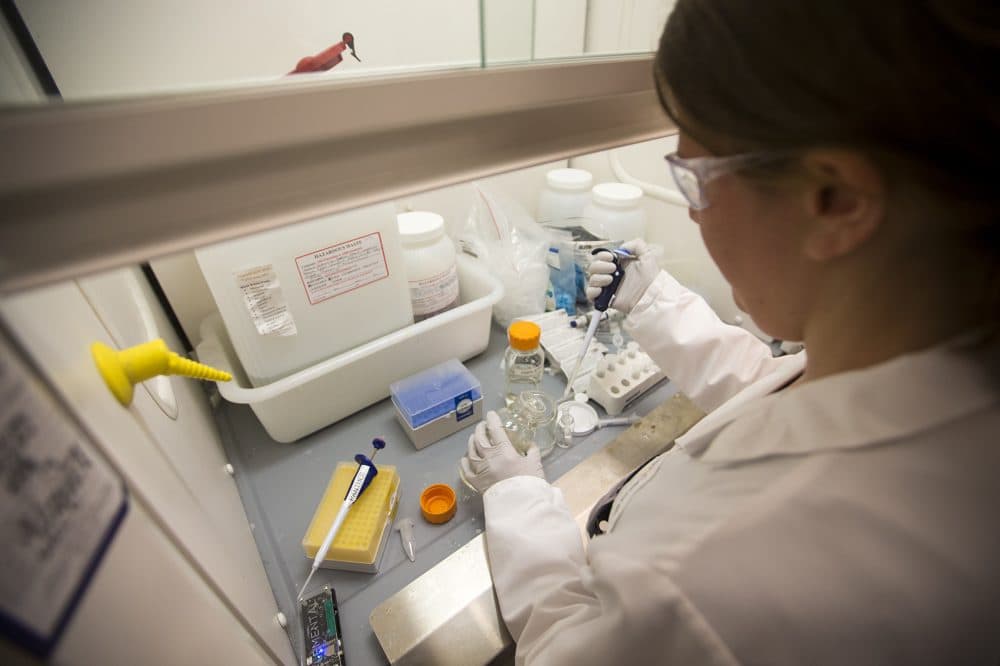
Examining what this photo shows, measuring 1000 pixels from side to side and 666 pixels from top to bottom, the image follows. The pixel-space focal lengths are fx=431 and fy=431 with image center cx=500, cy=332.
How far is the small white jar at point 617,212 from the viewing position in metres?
1.15

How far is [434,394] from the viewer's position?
86cm

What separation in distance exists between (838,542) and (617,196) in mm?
981

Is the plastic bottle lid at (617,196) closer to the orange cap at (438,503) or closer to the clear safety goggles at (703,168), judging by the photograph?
the clear safety goggles at (703,168)

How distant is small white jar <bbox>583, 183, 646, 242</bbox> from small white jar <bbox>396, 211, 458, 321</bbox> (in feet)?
1.56

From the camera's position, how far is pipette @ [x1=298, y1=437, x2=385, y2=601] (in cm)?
64

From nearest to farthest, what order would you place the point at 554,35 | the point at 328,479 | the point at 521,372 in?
the point at 554,35 → the point at 328,479 → the point at 521,372

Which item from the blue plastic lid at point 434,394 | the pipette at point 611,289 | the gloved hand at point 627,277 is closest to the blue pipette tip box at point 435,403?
the blue plastic lid at point 434,394

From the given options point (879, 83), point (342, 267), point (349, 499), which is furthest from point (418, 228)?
point (879, 83)

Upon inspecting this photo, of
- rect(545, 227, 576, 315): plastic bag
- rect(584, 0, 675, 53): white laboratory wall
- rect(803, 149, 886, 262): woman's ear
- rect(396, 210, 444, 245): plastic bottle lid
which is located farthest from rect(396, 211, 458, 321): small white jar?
rect(803, 149, 886, 262): woman's ear

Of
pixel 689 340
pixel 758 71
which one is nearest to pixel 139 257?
pixel 758 71

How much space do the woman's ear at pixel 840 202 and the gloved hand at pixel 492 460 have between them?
0.54m

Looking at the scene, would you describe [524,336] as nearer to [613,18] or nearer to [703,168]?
[703,168]

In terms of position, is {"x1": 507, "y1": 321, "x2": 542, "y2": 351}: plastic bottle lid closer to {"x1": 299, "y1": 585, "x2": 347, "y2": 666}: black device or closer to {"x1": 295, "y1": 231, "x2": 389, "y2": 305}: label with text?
{"x1": 295, "y1": 231, "x2": 389, "y2": 305}: label with text

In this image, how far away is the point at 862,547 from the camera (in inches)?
12.3
